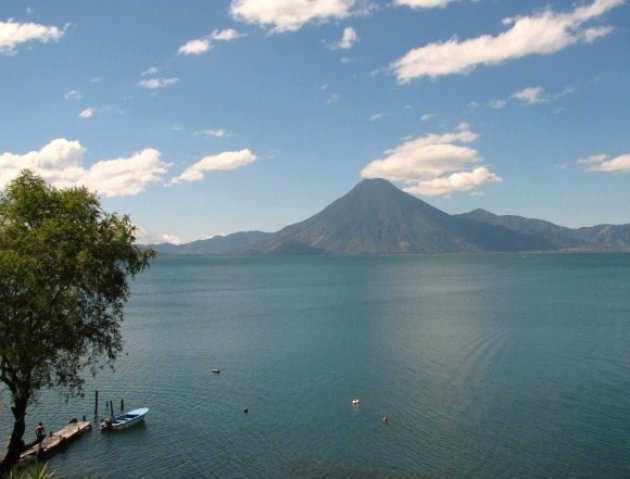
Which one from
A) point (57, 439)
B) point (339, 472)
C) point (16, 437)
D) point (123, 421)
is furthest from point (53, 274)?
point (339, 472)

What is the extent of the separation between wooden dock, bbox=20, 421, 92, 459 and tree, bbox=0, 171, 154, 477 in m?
7.83

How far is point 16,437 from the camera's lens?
38.7 meters

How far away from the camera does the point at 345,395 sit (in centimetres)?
6397

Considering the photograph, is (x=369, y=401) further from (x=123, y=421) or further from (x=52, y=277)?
(x=52, y=277)

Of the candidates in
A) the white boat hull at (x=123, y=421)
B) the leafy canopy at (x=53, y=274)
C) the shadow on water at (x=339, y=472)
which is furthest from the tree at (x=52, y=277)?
→ the shadow on water at (x=339, y=472)

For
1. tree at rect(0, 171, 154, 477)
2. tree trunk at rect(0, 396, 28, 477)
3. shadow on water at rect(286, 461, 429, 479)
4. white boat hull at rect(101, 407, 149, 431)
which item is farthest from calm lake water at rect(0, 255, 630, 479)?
tree at rect(0, 171, 154, 477)

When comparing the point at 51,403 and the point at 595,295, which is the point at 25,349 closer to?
the point at 51,403

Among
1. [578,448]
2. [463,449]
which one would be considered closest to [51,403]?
[463,449]

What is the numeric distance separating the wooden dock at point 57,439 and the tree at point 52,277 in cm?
783

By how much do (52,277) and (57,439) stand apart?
68.7ft

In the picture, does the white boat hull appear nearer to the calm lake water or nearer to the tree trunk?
the calm lake water

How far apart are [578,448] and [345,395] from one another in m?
26.0

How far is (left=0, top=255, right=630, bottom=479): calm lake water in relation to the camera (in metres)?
45.2

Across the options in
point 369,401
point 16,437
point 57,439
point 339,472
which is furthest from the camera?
point 369,401
